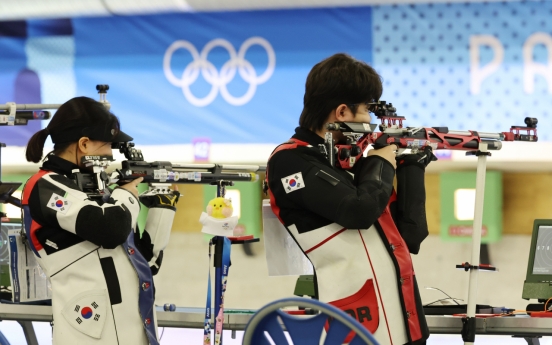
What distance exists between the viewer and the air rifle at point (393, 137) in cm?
184

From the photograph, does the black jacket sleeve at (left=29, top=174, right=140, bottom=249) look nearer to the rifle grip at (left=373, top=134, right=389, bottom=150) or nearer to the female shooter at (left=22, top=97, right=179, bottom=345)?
the female shooter at (left=22, top=97, right=179, bottom=345)

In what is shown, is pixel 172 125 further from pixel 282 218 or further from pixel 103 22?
pixel 282 218

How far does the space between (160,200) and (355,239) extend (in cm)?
81

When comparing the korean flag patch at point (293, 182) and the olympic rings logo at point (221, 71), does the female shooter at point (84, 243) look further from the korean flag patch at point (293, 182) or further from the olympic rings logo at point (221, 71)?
the olympic rings logo at point (221, 71)

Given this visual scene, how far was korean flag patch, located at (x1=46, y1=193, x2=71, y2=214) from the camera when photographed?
1974 millimetres

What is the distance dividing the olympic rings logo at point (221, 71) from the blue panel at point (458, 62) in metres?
0.73

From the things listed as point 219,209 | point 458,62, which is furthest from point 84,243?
point 458,62

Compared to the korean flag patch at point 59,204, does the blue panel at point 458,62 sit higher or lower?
higher

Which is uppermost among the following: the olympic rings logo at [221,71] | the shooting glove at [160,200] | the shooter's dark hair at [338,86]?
the olympic rings logo at [221,71]

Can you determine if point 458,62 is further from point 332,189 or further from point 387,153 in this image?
point 332,189

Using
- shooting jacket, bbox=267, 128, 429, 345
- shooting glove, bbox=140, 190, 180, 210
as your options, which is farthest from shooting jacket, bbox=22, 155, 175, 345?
shooting jacket, bbox=267, 128, 429, 345

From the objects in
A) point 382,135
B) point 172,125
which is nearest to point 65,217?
point 382,135

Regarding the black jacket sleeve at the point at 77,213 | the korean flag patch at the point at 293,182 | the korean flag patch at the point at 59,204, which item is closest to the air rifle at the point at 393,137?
the korean flag patch at the point at 293,182

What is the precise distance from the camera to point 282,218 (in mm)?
1876
